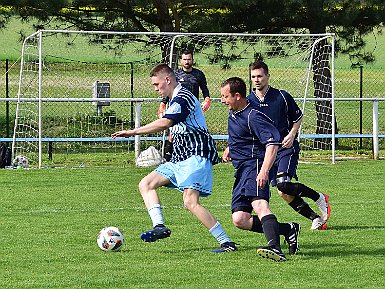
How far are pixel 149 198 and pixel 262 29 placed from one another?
623 inches

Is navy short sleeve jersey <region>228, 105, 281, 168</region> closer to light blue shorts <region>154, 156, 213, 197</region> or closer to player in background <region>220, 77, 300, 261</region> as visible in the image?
player in background <region>220, 77, 300, 261</region>

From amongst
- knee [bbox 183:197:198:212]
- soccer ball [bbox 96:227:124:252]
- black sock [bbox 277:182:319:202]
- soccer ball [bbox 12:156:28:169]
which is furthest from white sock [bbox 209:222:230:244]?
soccer ball [bbox 12:156:28:169]

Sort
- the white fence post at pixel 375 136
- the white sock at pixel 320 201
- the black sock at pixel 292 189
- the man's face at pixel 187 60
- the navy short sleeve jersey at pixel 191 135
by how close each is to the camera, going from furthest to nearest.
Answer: the white fence post at pixel 375 136 < the man's face at pixel 187 60 < the white sock at pixel 320 201 < the black sock at pixel 292 189 < the navy short sleeve jersey at pixel 191 135

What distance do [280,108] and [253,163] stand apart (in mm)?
1534

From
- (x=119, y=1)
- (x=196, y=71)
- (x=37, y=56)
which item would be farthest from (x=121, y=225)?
(x=119, y=1)

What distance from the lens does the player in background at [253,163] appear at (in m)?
8.69

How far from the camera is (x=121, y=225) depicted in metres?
11.2

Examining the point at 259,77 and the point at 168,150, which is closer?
the point at 259,77

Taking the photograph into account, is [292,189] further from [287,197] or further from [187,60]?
[187,60]

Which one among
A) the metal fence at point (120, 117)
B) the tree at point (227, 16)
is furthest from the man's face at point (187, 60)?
the tree at point (227, 16)

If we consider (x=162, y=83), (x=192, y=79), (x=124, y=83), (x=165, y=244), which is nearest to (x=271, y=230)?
(x=165, y=244)

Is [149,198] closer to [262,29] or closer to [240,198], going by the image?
[240,198]

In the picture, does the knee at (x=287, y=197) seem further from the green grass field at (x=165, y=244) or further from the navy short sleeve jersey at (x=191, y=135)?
the navy short sleeve jersey at (x=191, y=135)

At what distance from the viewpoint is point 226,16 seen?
79.4ft
